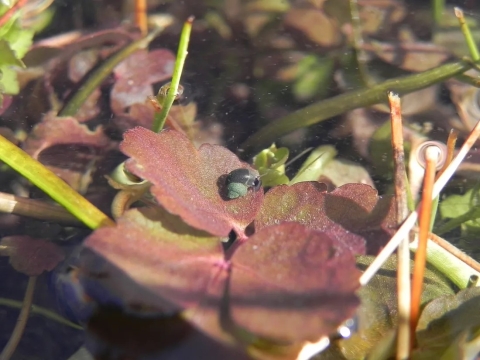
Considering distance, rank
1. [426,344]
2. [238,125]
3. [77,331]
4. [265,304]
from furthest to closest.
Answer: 1. [238,125]
2. [77,331]
3. [426,344]
4. [265,304]

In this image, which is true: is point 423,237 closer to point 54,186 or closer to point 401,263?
point 401,263

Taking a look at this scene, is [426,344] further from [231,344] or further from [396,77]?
[396,77]

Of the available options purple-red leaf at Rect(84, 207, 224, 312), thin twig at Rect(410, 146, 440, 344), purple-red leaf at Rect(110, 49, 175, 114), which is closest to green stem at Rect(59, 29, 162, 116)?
purple-red leaf at Rect(110, 49, 175, 114)

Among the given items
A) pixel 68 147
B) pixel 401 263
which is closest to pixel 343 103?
pixel 401 263

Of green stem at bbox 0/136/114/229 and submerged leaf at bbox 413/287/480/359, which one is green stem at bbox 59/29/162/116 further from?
submerged leaf at bbox 413/287/480/359

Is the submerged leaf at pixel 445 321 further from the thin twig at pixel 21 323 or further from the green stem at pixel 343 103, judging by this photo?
the thin twig at pixel 21 323

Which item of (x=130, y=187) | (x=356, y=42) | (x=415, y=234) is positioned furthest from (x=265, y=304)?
(x=356, y=42)

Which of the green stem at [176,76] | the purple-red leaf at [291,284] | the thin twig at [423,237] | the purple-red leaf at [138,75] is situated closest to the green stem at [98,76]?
the purple-red leaf at [138,75]
